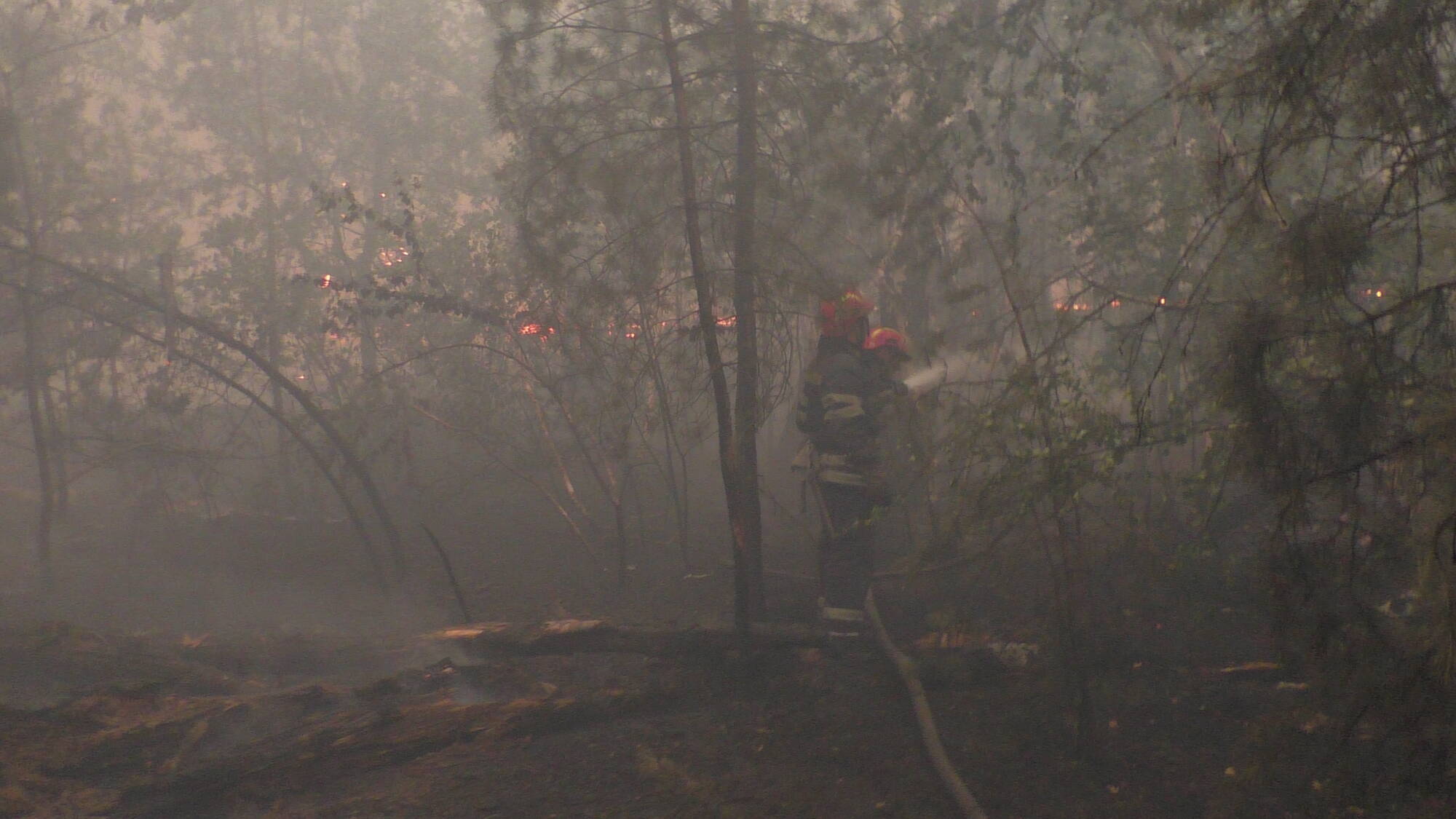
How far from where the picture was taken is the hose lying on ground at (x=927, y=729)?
4355mm

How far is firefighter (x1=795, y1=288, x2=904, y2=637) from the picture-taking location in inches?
289

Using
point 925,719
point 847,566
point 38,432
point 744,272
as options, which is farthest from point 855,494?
point 38,432

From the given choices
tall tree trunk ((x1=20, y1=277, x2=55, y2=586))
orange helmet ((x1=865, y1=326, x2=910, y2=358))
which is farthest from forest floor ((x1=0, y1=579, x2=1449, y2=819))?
tall tree trunk ((x1=20, y1=277, x2=55, y2=586))

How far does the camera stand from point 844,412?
746cm

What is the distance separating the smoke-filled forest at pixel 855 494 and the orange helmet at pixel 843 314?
3.7 inches

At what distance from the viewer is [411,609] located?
9.47m

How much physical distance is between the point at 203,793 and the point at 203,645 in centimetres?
237

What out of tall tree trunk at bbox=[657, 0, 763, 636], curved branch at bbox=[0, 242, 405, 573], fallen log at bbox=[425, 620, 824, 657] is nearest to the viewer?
tall tree trunk at bbox=[657, 0, 763, 636]

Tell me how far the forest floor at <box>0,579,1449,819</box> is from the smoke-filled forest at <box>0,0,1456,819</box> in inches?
1.1

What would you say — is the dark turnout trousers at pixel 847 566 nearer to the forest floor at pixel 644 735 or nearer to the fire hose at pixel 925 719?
the fire hose at pixel 925 719

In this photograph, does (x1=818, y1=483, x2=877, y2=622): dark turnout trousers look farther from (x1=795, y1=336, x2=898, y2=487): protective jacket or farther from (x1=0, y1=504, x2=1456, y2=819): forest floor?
(x1=0, y1=504, x2=1456, y2=819): forest floor

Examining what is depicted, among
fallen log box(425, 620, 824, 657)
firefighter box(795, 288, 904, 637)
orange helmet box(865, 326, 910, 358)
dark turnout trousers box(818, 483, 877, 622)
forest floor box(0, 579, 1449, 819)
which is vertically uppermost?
orange helmet box(865, 326, 910, 358)

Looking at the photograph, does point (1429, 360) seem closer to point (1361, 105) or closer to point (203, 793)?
point (1361, 105)

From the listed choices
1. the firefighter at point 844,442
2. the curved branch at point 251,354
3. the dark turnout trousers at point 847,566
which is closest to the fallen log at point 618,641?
the dark turnout trousers at point 847,566
